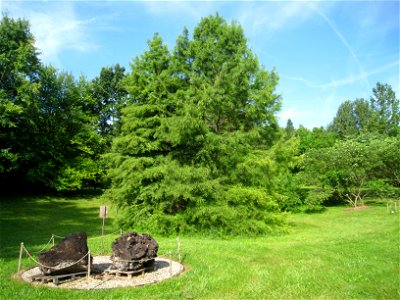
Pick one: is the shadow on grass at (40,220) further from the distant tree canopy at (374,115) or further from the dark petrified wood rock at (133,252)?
the distant tree canopy at (374,115)

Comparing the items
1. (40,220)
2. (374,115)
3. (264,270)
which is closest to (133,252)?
(264,270)

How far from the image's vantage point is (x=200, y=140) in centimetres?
1644

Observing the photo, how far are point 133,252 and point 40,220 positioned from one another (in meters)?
14.8

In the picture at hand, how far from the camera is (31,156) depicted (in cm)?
3388

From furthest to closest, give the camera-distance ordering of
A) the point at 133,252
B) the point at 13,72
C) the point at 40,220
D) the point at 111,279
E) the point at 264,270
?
the point at 13,72
the point at 40,220
the point at 264,270
the point at 133,252
the point at 111,279

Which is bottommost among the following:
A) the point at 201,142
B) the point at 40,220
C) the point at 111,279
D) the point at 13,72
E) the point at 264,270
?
the point at 111,279

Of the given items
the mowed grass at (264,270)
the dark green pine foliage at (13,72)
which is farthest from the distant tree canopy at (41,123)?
the mowed grass at (264,270)

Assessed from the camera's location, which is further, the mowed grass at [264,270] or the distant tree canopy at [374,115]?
the distant tree canopy at [374,115]

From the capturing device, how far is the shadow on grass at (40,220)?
574 inches

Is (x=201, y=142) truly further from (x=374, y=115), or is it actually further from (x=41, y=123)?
(x=374, y=115)

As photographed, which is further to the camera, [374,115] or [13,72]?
[374,115]

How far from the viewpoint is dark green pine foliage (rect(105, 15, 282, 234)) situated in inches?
636

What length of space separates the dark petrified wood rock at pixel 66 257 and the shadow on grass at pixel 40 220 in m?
3.18

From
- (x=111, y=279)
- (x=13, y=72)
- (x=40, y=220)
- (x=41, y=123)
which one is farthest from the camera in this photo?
(x=41, y=123)
